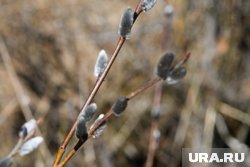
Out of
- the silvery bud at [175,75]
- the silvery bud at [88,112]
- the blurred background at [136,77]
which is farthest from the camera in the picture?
the blurred background at [136,77]

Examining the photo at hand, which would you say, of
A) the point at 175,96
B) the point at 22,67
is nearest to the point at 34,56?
the point at 22,67

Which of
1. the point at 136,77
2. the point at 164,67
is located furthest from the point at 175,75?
the point at 136,77

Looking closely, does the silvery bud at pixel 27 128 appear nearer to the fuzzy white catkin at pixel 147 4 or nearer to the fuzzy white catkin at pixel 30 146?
the fuzzy white catkin at pixel 30 146

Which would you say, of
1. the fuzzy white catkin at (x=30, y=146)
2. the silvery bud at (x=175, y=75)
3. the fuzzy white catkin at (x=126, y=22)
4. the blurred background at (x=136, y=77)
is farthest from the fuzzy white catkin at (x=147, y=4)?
the blurred background at (x=136, y=77)

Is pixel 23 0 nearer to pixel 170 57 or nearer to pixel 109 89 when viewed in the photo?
pixel 109 89

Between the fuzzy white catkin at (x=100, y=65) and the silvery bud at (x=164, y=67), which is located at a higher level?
the silvery bud at (x=164, y=67)

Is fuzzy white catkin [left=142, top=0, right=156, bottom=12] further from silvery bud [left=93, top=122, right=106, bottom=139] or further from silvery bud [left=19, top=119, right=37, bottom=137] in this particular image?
silvery bud [left=19, top=119, right=37, bottom=137]

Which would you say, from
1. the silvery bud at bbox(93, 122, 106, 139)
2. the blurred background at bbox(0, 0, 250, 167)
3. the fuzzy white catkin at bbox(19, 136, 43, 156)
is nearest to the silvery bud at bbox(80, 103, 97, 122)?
the silvery bud at bbox(93, 122, 106, 139)
